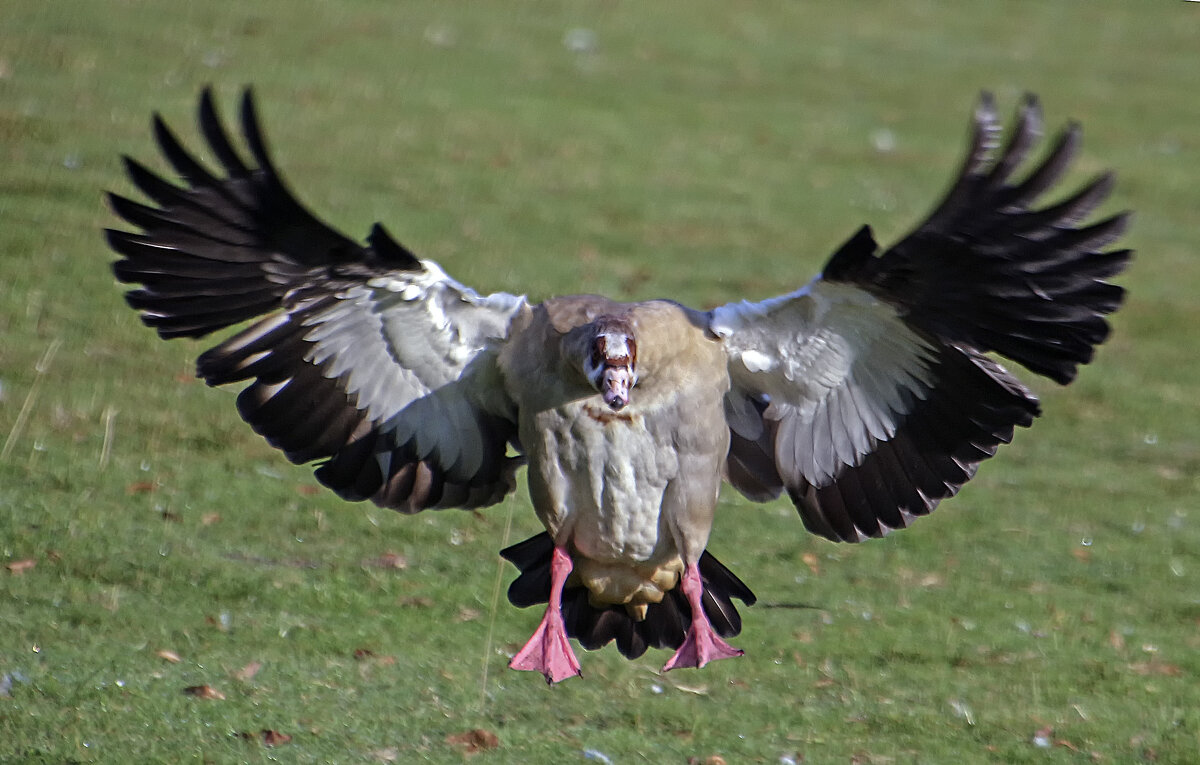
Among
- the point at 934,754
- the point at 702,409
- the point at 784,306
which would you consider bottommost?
the point at 934,754

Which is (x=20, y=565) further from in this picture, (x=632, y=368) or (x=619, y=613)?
(x=632, y=368)

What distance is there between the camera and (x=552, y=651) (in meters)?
5.56

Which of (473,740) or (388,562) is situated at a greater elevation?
(388,562)

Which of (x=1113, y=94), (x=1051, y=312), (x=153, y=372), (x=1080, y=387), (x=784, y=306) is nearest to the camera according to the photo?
(x=1051, y=312)

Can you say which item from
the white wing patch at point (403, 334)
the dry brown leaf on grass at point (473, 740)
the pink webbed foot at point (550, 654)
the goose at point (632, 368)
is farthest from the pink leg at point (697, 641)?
the white wing patch at point (403, 334)

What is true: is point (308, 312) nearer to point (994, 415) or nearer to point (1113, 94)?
point (994, 415)

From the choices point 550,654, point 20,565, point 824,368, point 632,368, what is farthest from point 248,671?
point 824,368

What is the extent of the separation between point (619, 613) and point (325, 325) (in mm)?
1579

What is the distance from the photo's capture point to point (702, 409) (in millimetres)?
5605

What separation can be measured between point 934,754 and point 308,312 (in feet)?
10.3

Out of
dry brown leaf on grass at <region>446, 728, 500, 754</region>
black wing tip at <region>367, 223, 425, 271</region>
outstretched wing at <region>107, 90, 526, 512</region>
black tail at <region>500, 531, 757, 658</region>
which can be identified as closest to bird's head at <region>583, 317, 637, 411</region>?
outstretched wing at <region>107, 90, 526, 512</region>

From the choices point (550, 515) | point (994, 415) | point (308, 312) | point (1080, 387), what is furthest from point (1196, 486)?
point (308, 312)

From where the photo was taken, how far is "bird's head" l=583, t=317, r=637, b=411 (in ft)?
16.9

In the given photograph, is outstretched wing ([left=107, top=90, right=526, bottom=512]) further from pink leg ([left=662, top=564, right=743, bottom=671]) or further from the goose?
pink leg ([left=662, top=564, right=743, bottom=671])
